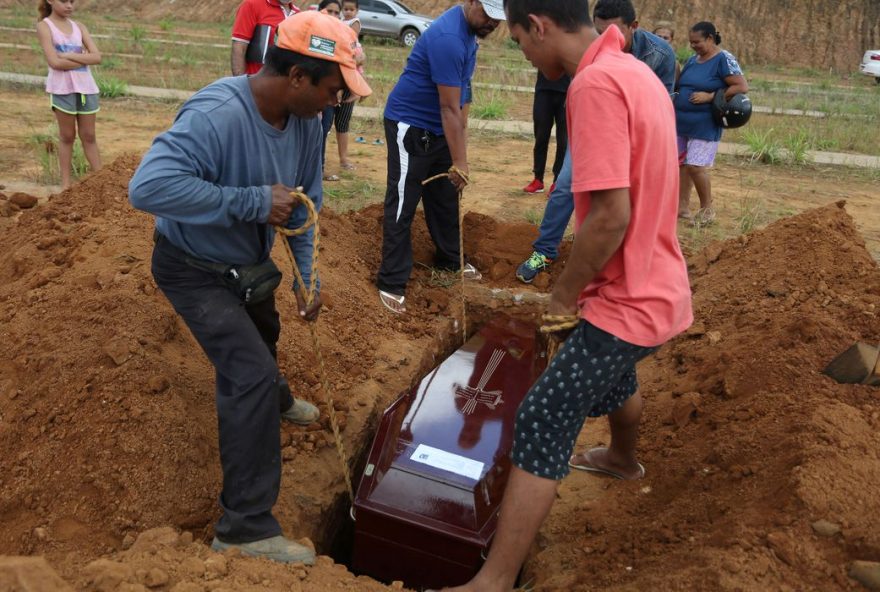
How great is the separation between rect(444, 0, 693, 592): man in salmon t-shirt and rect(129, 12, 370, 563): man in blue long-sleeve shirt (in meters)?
0.69

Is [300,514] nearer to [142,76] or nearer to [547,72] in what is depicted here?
→ [547,72]

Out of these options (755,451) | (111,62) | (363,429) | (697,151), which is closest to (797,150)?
(697,151)

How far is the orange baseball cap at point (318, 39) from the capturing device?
7.82 ft

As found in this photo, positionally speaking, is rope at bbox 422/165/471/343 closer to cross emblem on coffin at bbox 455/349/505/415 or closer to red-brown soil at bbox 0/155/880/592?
red-brown soil at bbox 0/155/880/592

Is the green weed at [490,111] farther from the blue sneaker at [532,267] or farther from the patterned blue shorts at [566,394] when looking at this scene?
the patterned blue shorts at [566,394]

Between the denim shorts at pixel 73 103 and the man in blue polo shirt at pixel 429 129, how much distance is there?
2.89m

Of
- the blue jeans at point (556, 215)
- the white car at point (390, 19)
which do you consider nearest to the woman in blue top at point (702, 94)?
the blue jeans at point (556, 215)

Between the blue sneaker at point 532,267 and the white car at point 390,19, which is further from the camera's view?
the white car at point 390,19

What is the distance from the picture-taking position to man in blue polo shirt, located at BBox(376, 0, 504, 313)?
4.22 meters

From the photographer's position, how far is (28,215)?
16.5ft

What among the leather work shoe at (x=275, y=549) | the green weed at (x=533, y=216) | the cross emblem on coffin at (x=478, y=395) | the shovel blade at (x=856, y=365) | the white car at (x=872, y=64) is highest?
the shovel blade at (x=856, y=365)

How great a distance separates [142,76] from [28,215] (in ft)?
29.5

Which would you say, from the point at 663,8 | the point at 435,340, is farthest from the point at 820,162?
the point at 663,8

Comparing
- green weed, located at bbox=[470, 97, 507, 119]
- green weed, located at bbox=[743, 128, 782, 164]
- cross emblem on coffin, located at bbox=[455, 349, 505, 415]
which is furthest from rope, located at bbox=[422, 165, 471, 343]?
green weed, located at bbox=[470, 97, 507, 119]
